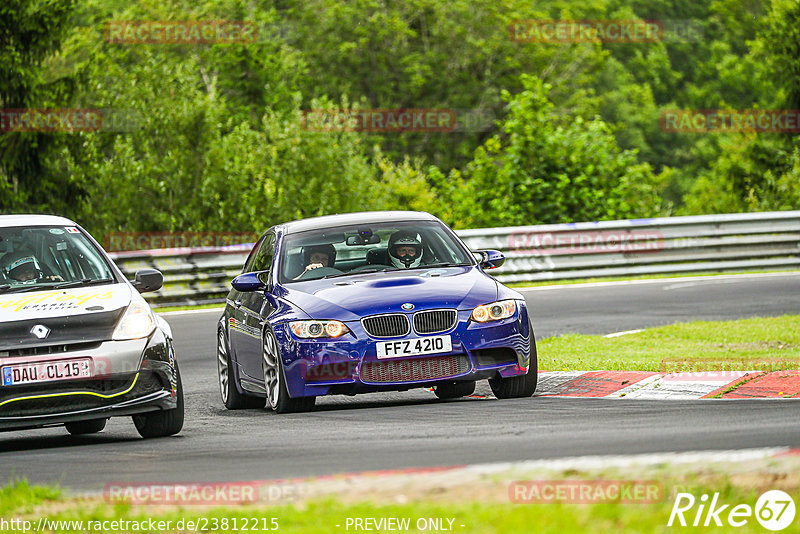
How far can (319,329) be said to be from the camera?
9.63 meters

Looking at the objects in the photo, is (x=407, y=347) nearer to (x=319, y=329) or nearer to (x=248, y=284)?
(x=319, y=329)

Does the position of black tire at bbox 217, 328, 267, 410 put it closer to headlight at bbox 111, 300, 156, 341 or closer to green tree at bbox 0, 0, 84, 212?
headlight at bbox 111, 300, 156, 341

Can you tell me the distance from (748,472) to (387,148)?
5784 centimetres

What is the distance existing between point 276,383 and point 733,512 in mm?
5602

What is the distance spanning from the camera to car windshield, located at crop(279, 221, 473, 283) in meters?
10.7

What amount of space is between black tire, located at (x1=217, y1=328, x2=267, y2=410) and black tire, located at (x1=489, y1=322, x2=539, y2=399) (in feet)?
7.05

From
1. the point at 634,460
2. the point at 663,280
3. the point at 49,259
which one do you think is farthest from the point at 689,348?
the point at 663,280

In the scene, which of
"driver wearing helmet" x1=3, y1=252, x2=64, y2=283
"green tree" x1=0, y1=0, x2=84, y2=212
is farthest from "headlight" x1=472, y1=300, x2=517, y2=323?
"green tree" x1=0, y1=0, x2=84, y2=212

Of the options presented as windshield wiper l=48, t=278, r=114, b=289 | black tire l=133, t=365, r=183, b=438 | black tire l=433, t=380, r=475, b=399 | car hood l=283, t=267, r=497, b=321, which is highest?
windshield wiper l=48, t=278, r=114, b=289

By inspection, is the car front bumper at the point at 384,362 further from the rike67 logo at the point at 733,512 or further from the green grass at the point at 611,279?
the green grass at the point at 611,279

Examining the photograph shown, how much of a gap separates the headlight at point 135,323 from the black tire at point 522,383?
8.41ft

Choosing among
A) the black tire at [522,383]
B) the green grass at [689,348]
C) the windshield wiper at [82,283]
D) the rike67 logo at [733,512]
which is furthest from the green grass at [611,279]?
the rike67 logo at [733,512]

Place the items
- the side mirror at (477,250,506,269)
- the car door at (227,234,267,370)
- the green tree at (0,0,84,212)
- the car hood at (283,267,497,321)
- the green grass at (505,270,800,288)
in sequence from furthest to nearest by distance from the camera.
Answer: the green tree at (0,0,84,212), the green grass at (505,270,800,288), the car door at (227,234,267,370), the side mirror at (477,250,506,269), the car hood at (283,267,497,321)

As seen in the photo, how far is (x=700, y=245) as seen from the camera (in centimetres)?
2362
